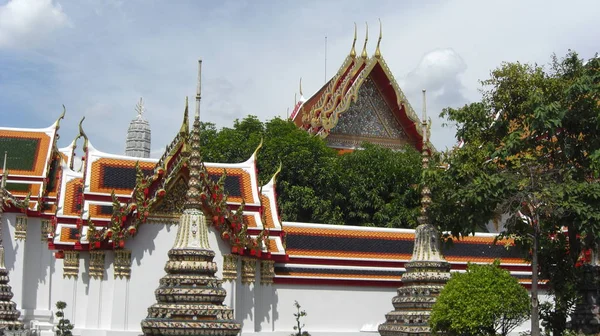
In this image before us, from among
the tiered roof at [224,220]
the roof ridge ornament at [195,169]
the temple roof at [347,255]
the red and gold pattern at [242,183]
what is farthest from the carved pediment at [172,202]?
the roof ridge ornament at [195,169]

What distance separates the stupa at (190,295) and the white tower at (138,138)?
2370 centimetres

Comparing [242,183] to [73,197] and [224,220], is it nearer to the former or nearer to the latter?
[224,220]

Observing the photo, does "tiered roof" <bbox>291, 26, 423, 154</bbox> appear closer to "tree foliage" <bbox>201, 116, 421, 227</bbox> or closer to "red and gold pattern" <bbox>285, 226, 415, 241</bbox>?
"tree foliage" <bbox>201, 116, 421, 227</bbox>

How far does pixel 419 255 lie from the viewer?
44.9 feet

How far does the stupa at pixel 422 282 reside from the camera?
13.2 metres

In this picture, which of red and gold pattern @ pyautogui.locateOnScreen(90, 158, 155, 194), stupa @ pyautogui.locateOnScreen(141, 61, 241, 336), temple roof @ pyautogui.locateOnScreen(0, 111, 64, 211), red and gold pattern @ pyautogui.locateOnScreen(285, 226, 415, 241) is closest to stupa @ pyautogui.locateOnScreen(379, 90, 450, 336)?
stupa @ pyautogui.locateOnScreen(141, 61, 241, 336)

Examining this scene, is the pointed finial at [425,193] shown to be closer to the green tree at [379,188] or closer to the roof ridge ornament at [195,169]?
the roof ridge ornament at [195,169]

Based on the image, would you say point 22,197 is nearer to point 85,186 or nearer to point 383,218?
point 85,186

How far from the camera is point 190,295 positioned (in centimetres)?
1116

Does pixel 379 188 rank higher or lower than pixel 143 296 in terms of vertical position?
higher

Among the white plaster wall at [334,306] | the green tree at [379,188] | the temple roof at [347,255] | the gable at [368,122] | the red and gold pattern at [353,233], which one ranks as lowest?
the white plaster wall at [334,306]

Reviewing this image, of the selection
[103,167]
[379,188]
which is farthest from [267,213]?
[379,188]

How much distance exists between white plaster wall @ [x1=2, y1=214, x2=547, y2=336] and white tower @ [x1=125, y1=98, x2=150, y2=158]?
15625 mm

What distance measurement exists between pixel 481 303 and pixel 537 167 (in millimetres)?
2393
